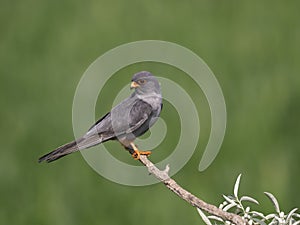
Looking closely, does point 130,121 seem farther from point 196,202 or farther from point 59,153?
point 196,202

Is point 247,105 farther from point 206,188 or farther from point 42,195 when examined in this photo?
point 42,195

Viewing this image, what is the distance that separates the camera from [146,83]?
2508mm

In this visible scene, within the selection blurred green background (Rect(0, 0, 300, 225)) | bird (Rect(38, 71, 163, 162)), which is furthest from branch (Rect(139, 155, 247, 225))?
blurred green background (Rect(0, 0, 300, 225))

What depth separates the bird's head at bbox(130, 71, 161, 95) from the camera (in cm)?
246

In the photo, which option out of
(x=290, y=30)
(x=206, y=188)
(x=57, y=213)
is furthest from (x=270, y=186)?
(x=290, y=30)

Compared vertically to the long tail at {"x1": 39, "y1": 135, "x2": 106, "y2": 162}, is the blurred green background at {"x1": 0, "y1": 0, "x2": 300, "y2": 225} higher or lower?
→ higher

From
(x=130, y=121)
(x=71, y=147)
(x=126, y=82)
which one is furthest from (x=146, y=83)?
(x=126, y=82)

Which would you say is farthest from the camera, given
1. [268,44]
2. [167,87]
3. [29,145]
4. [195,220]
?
[268,44]

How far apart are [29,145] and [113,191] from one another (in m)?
0.77

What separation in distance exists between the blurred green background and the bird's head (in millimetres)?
3221

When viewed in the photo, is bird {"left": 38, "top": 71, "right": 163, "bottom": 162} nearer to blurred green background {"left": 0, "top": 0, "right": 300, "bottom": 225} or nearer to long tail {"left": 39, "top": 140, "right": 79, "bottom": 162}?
long tail {"left": 39, "top": 140, "right": 79, "bottom": 162}

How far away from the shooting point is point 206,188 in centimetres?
592

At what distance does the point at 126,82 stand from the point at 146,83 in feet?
12.5

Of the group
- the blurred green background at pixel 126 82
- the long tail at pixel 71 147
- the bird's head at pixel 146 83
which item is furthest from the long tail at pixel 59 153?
the blurred green background at pixel 126 82
